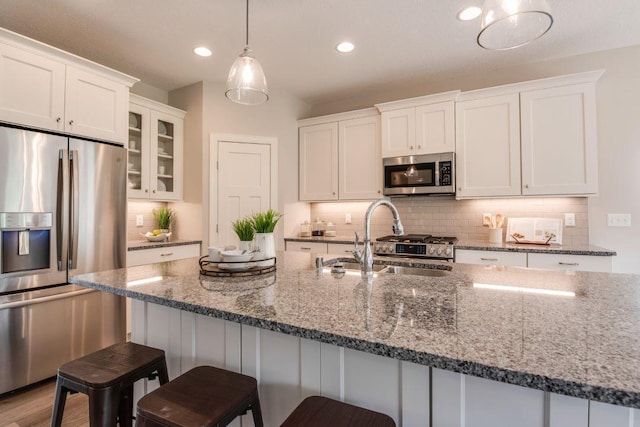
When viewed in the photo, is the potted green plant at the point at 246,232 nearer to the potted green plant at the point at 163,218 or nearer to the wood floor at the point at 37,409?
the wood floor at the point at 37,409

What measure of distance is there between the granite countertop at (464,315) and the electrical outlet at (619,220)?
1.96 meters

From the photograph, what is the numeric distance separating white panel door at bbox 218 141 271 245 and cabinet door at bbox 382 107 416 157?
54.0 inches

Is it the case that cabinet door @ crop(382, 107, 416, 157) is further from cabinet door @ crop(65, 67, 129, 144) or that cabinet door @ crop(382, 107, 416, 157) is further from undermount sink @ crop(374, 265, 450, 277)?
cabinet door @ crop(65, 67, 129, 144)

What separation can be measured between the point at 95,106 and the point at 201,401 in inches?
103

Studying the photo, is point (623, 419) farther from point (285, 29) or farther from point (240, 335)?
point (285, 29)

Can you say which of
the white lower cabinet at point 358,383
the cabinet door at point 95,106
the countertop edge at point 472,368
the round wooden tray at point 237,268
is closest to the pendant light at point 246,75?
the round wooden tray at point 237,268

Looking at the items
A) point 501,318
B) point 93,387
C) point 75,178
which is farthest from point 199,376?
point 75,178

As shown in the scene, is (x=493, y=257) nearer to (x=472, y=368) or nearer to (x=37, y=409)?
(x=472, y=368)

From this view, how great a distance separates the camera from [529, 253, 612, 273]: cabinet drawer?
2539 mm

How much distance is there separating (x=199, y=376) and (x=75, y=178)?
2.03m

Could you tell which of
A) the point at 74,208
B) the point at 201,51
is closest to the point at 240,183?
the point at 201,51

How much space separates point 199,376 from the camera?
1123 millimetres

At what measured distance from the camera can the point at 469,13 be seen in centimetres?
238

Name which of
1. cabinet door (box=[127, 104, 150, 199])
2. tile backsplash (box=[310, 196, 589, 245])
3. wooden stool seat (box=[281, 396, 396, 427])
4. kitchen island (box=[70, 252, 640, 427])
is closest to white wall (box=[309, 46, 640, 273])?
tile backsplash (box=[310, 196, 589, 245])
